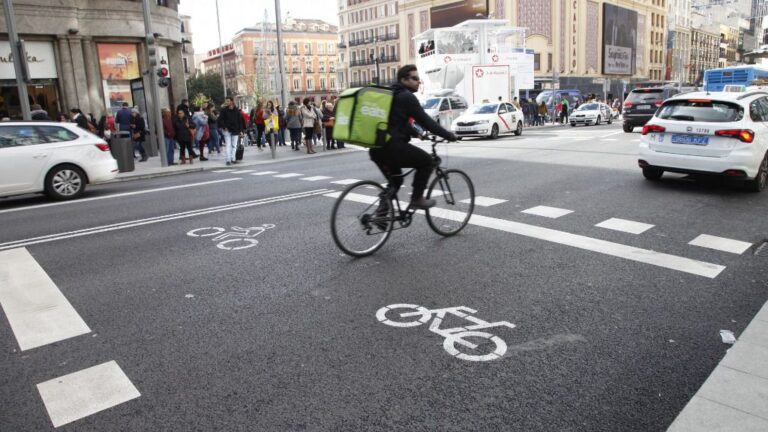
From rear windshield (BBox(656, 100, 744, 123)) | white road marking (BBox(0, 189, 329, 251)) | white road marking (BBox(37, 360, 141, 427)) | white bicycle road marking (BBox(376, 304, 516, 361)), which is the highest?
rear windshield (BBox(656, 100, 744, 123))

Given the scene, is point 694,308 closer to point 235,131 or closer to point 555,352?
point 555,352

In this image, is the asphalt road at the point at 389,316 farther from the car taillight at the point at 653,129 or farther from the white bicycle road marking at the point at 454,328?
the car taillight at the point at 653,129

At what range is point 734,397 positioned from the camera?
9.76 ft

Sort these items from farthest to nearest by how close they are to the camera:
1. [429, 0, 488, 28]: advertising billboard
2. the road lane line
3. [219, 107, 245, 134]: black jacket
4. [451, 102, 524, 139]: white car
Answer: [429, 0, 488, 28]: advertising billboard
[451, 102, 524, 139]: white car
[219, 107, 245, 134]: black jacket
the road lane line

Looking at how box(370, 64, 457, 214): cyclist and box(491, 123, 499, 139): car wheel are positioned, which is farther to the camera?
box(491, 123, 499, 139): car wheel

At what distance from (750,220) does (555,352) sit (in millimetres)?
5148

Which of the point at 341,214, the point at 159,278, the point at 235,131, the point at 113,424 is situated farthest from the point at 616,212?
the point at 235,131

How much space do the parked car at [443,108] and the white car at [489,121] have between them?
3.11 m

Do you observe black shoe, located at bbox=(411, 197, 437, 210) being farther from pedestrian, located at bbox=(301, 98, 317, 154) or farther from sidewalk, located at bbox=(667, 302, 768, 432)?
pedestrian, located at bbox=(301, 98, 317, 154)

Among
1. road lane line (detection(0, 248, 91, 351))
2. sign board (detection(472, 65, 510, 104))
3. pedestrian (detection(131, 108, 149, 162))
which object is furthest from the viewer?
sign board (detection(472, 65, 510, 104))

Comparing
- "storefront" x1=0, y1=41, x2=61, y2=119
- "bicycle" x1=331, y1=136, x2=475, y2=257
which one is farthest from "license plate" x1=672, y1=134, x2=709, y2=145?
"storefront" x1=0, y1=41, x2=61, y2=119

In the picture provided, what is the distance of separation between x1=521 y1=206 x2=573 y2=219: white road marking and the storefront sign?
61.4 ft

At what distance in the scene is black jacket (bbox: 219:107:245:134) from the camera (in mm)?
15773

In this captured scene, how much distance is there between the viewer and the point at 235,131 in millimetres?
15938
